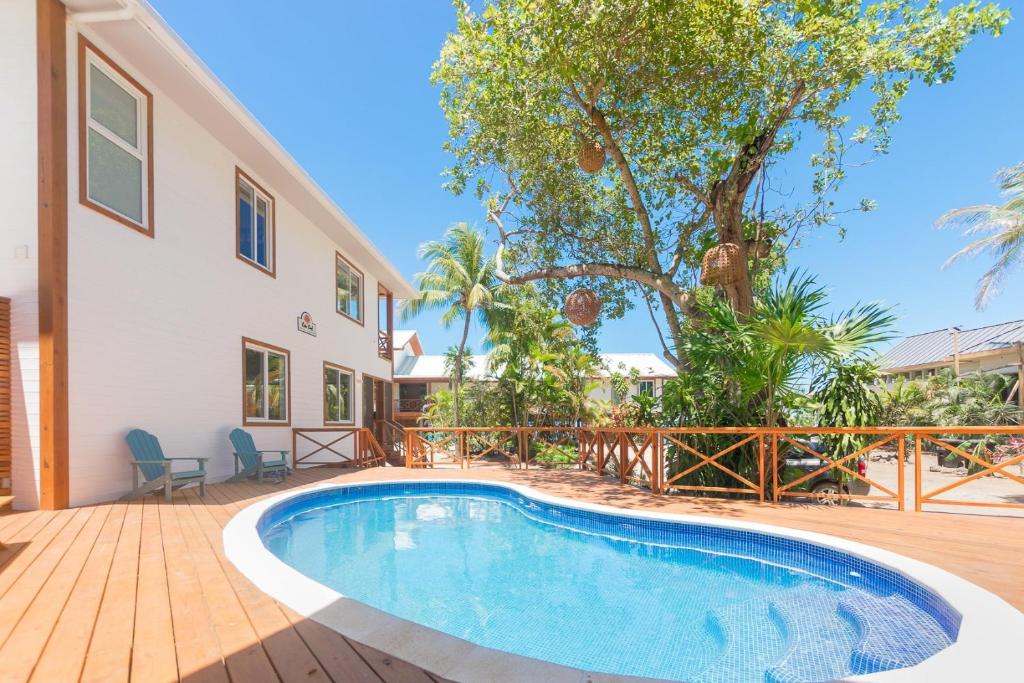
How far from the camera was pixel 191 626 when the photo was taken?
8.20 ft

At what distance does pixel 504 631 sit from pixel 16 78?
23.0 ft

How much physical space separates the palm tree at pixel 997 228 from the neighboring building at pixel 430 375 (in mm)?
9696

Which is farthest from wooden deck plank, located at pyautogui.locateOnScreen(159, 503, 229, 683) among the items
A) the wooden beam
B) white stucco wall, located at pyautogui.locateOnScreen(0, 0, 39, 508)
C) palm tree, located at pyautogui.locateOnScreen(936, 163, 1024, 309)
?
palm tree, located at pyautogui.locateOnScreen(936, 163, 1024, 309)

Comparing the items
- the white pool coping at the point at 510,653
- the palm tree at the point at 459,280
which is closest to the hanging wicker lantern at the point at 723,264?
the white pool coping at the point at 510,653

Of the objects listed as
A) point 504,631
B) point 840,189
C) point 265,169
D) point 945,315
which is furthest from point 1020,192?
point 265,169

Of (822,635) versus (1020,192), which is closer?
(822,635)

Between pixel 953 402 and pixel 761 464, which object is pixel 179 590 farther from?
pixel 953 402

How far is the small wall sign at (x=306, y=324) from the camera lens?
34.0 feet

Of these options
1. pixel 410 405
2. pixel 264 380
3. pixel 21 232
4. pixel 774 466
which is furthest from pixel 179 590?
pixel 410 405

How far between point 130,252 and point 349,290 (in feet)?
23.0

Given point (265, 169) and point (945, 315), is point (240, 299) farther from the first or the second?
point (945, 315)

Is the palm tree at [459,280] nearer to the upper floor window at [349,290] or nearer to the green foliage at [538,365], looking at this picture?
the green foliage at [538,365]

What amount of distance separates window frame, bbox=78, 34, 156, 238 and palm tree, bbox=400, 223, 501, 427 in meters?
10.1

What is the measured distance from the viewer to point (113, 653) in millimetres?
2211
